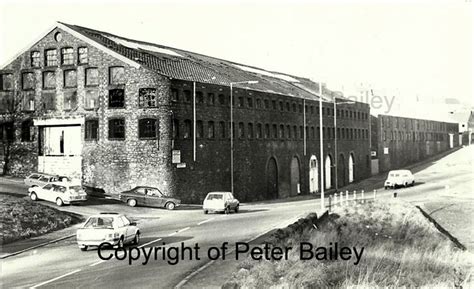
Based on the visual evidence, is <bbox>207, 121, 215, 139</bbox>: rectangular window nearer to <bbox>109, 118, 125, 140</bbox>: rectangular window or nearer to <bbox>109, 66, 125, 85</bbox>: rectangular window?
<bbox>109, 118, 125, 140</bbox>: rectangular window

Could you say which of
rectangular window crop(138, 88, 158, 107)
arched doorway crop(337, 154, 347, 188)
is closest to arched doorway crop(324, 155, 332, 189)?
arched doorway crop(337, 154, 347, 188)

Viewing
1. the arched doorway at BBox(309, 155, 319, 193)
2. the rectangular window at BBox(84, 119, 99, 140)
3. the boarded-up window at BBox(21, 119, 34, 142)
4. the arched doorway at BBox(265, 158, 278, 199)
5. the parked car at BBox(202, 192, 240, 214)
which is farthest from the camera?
the arched doorway at BBox(309, 155, 319, 193)

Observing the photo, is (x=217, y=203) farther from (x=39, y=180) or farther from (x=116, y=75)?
(x=116, y=75)

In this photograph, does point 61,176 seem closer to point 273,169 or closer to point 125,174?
point 125,174

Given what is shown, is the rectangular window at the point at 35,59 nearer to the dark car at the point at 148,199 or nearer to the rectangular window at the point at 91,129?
the rectangular window at the point at 91,129

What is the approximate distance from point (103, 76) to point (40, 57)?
7380mm

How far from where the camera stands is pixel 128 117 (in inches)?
1756

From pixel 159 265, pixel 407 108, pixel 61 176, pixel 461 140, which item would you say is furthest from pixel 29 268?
pixel 461 140

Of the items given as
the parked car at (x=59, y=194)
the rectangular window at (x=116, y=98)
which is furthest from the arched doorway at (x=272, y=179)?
the parked car at (x=59, y=194)

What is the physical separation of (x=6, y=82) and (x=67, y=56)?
23.6 ft

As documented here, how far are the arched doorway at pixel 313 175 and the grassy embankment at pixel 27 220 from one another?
134ft

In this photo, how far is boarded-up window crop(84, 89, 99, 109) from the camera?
152 ft

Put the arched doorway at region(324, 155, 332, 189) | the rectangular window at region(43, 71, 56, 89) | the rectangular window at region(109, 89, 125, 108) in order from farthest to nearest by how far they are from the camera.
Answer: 1. the arched doorway at region(324, 155, 332, 189)
2. the rectangular window at region(43, 71, 56, 89)
3. the rectangular window at region(109, 89, 125, 108)

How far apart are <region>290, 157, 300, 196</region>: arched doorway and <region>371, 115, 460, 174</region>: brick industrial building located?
92.5 feet
